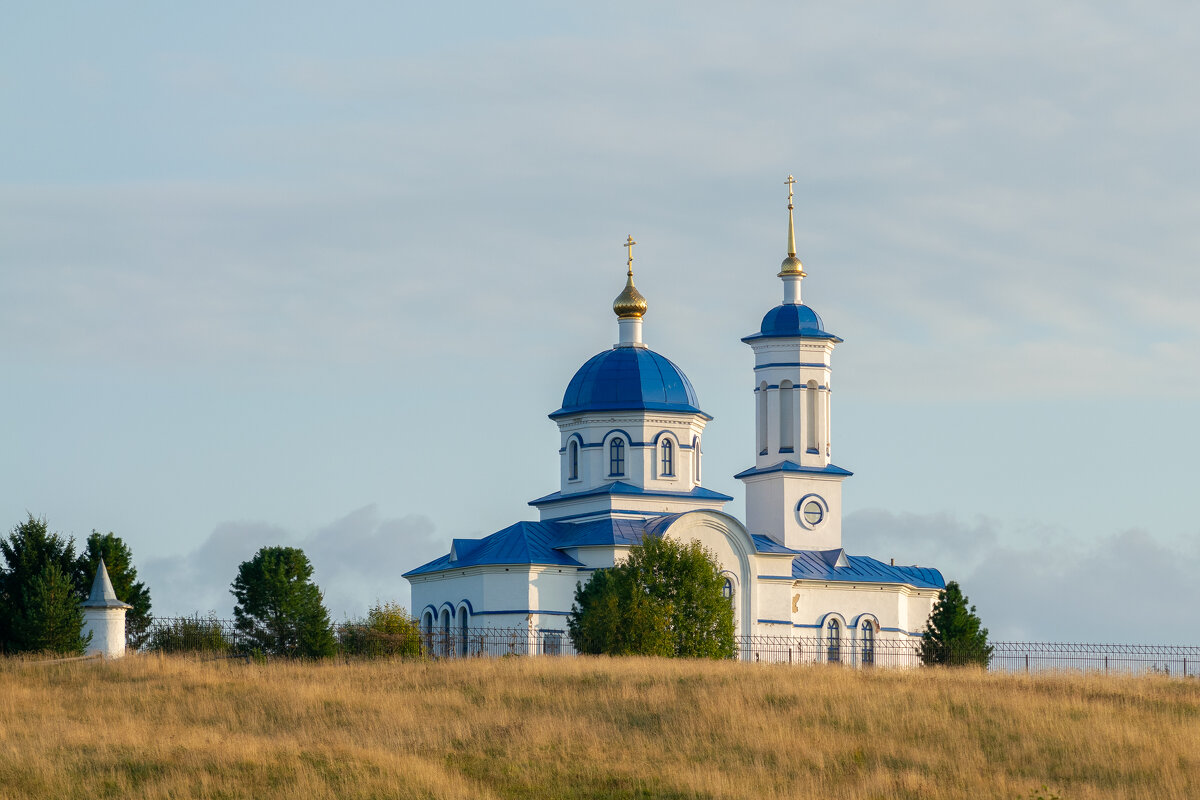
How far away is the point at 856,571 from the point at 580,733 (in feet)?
87.2

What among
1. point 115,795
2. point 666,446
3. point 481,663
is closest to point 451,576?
Result: point 666,446

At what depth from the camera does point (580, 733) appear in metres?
26.9

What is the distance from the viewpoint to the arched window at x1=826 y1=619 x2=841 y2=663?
51000mm

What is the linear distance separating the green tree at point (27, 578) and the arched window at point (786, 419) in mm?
21891

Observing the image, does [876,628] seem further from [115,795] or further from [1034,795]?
[115,795]

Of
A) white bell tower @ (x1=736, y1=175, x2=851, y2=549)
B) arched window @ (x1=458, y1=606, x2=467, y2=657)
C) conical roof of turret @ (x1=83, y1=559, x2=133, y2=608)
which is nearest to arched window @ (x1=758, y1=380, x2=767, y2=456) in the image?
white bell tower @ (x1=736, y1=175, x2=851, y2=549)

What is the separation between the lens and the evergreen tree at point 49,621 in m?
35.7

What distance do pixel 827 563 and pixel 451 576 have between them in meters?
10.8

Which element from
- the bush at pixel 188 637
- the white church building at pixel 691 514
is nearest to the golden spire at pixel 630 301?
the white church building at pixel 691 514

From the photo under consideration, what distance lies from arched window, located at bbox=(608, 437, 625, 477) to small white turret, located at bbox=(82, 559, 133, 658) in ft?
60.1

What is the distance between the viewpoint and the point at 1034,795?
23500 mm

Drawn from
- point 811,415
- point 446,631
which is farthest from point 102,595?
point 811,415

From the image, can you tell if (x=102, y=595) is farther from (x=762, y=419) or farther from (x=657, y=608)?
(x=762, y=419)

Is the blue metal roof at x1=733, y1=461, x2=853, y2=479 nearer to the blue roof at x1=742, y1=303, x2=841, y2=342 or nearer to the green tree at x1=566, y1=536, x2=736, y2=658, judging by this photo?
the blue roof at x1=742, y1=303, x2=841, y2=342
